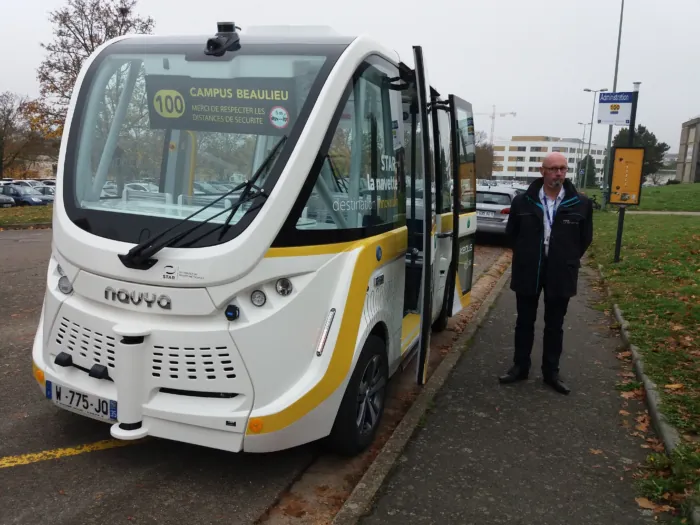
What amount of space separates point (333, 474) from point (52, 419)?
81.5 inches

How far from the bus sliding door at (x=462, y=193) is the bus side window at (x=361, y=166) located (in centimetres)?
149

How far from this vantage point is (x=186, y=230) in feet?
10.4

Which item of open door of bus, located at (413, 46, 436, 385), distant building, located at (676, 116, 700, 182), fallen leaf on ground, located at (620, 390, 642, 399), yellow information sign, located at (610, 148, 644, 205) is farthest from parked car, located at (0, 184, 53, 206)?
distant building, located at (676, 116, 700, 182)

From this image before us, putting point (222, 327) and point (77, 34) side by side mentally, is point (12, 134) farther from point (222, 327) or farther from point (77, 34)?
point (222, 327)

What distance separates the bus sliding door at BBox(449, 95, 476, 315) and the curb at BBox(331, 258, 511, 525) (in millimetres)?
713

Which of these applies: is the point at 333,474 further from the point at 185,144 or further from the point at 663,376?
the point at 663,376

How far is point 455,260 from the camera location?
5594 mm

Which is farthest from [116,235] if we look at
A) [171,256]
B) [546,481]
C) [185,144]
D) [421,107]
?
[546,481]

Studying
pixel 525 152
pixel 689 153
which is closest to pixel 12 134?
pixel 689 153

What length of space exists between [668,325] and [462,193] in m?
3.02

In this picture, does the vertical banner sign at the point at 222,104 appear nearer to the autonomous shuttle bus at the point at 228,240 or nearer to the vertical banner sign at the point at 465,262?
the autonomous shuttle bus at the point at 228,240

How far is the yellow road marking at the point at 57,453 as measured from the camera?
358cm

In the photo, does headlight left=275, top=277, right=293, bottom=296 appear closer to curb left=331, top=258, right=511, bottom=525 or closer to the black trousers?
curb left=331, top=258, right=511, bottom=525

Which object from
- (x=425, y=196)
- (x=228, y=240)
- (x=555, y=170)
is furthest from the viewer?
(x=555, y=170)
